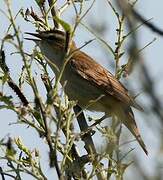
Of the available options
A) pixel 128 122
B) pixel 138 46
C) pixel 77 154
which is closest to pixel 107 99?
pixel 128 122

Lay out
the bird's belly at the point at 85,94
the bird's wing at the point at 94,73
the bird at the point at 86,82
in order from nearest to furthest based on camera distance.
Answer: the bird at the point at 86,82
the bird's belly at the point at 85,94
the bird's wing at the point at 94,73

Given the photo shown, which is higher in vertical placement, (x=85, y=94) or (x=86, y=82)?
(x=86, y=82)

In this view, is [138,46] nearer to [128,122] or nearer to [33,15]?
[33,15]

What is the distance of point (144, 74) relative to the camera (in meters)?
1.44

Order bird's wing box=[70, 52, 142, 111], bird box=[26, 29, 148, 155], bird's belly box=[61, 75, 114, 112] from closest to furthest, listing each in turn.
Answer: bird box=[26, 29, 148, 155] < bird's belly box=[61, 75, 114, 112] < bird's wing box=[70, 52, 142, 111]

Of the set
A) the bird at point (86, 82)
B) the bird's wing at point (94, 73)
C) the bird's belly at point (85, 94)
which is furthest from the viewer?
the bird's wing at point (94, 73)

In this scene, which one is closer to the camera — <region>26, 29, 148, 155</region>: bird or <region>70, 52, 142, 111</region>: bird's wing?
<region>26, 29, 148, 155</region>: bird

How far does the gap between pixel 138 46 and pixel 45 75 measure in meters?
2.37

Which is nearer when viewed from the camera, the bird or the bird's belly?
the bird

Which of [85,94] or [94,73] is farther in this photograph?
[94,73]

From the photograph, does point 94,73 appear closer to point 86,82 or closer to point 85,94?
point 86,82

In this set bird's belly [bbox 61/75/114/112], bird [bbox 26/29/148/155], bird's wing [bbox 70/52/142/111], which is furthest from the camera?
bird's wing [bbox 70/52/142/111]

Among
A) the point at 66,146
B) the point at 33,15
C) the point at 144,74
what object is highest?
the point at 33,15

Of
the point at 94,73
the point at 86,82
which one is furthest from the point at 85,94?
the point at 94,73
